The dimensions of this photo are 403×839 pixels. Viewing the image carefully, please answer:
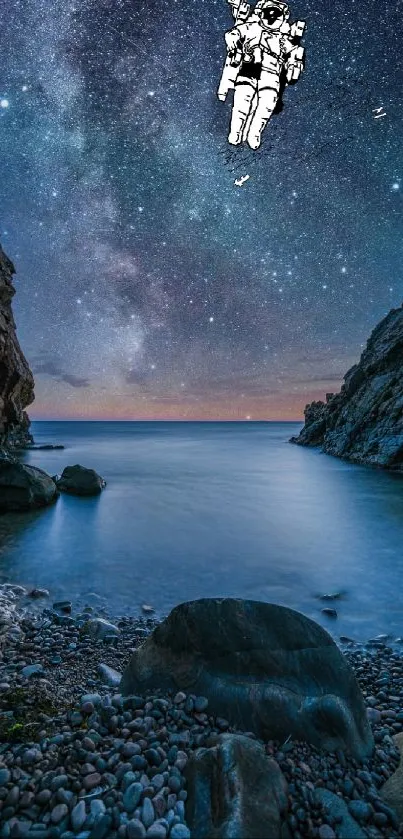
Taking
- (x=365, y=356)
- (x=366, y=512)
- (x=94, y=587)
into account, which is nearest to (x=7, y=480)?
(x=94, y=587)

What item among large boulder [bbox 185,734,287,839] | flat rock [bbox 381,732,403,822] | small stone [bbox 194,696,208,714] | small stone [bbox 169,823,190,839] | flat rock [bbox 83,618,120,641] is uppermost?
large boulder [bbox 185,734,287,839]

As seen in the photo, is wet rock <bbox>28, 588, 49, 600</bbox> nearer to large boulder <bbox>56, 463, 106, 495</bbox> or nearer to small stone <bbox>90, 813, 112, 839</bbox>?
small stone <bbox>90, 813, 112, 839</bbox>

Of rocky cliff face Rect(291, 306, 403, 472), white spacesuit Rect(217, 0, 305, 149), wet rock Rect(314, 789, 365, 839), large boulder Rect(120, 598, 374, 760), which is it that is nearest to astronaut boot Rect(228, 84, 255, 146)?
white spacesuit Rect(217, 0, 305, 149)

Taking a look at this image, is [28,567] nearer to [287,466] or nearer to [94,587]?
[94,587]

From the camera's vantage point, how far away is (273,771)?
82.3 inches

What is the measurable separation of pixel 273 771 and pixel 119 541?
8660 mm

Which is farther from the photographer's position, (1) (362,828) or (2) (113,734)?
(2) (113,734)

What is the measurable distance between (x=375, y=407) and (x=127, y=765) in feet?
107

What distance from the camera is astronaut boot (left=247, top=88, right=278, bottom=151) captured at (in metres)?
6.34

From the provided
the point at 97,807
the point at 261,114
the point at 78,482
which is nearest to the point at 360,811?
the point at 97,807

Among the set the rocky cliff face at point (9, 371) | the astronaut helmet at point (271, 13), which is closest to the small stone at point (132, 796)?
the astronaut helmet at point (271, 13)

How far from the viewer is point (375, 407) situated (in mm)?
30500

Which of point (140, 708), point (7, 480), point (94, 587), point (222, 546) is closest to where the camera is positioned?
point (140, 708)

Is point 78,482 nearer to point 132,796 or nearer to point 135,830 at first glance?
point 132,796
